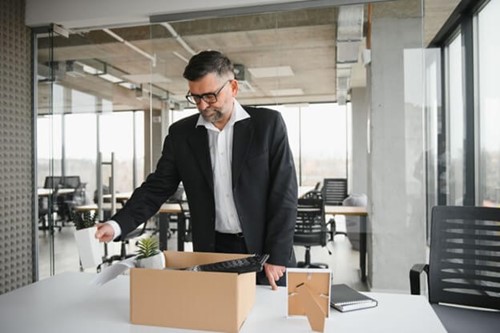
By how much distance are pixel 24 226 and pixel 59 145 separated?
89 cm

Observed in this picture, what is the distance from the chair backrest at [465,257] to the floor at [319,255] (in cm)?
162

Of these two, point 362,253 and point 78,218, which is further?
point 362,253

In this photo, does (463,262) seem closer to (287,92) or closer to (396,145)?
(396,145)

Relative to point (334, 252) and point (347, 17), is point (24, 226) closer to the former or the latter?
point (334, 252)

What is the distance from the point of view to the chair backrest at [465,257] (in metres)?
2.10

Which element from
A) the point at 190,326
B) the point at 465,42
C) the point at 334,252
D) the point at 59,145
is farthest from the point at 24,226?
the point at 465,42

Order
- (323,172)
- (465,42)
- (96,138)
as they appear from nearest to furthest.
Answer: (465,42) < (323,172) < (96,138)

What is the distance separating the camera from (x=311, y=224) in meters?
4.05

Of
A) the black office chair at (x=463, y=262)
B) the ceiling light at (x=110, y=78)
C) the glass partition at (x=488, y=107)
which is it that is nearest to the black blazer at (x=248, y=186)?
the black office chair at (x=463, y=262)

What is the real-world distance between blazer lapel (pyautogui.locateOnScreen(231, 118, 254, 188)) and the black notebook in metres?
0.64

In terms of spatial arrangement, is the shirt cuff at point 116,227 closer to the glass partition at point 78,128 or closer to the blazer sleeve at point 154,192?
the blazer sleeve at point 154,192

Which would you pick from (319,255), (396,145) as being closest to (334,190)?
(396,145)

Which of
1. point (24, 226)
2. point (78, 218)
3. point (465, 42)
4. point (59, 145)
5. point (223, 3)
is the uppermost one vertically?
point (223, 3)

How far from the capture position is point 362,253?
3.74m
